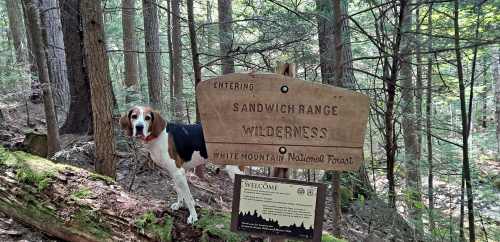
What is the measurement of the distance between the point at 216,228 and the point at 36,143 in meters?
4.59

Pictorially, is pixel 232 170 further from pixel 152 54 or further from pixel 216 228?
pixel 152 54

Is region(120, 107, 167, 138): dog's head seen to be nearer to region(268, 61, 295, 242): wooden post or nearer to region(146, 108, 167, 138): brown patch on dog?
region(146, 108, 167, 138): brown patch on dog

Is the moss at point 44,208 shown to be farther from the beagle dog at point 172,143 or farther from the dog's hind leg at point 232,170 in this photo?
the dog's hind leg at point 232,170

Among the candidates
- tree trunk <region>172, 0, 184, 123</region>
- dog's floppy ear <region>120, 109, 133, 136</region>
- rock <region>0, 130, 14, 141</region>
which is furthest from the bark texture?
rock <region>0, 130, 14, 141</region>

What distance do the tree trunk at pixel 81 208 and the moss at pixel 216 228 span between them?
113 millimetres

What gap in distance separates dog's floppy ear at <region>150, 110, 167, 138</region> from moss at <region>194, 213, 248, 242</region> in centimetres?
114

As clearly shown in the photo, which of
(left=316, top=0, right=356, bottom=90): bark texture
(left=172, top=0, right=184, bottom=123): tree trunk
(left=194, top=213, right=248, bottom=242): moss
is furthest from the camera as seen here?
(left=172, top=0, right=184, bottom=123): tree trunk

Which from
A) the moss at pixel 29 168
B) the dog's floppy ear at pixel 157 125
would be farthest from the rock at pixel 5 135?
the dog's floppy ear at pixel 157 125

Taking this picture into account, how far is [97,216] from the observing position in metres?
3.33

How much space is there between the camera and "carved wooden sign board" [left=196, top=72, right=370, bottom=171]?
6.95 ft

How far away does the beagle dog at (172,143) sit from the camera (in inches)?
128

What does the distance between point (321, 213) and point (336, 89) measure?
92 cm

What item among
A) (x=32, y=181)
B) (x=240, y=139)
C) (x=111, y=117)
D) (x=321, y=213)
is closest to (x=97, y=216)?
(x=32, y=181)

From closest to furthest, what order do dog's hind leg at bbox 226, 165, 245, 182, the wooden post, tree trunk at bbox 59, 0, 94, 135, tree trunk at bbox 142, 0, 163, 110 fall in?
the wooden post
dog's hind leg at bbox 226, 165, 245, 182
tree trunk at bbox 59, 0, 94, 135
tree trunk at bbox 142, 0, 163, 110
